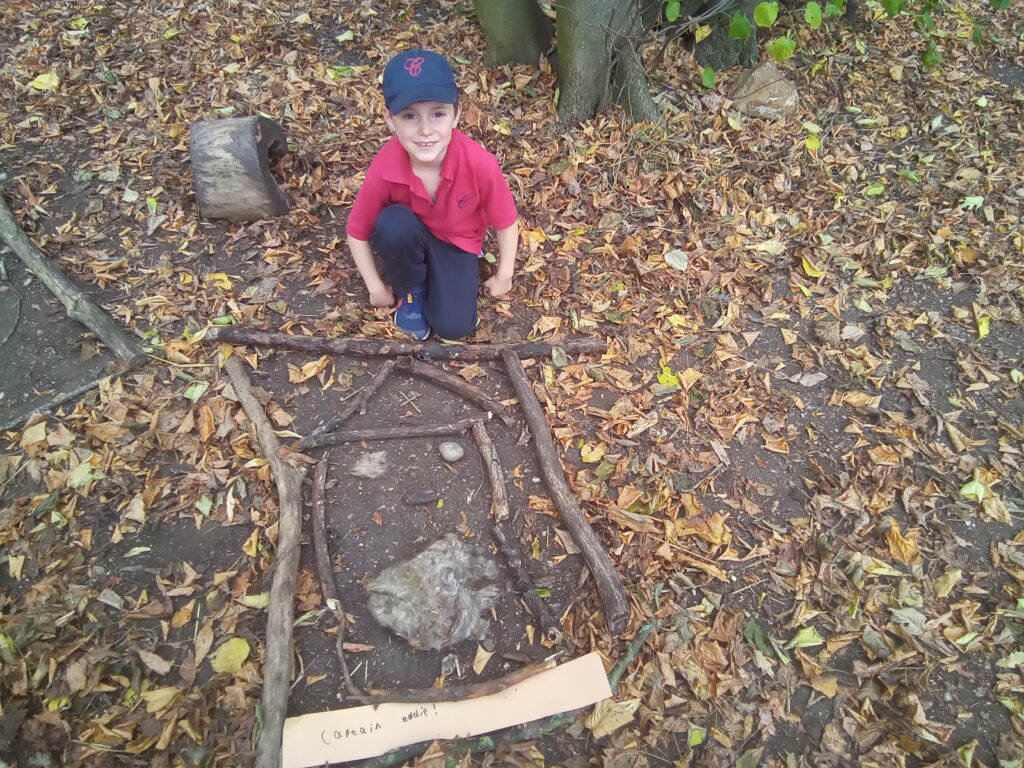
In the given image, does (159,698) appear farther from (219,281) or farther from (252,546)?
(219,281)

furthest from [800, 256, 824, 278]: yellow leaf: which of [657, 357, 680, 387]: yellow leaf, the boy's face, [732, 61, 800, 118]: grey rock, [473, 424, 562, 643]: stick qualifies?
the boy's face

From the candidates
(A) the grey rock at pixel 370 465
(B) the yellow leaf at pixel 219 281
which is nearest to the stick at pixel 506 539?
(A) the grey rock at pixel 370 465

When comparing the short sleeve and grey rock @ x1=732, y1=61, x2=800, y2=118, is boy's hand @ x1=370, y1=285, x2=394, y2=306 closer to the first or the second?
the short sleeve

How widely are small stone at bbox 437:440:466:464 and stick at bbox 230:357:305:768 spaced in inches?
25.6

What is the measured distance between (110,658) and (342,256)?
7.64 feet

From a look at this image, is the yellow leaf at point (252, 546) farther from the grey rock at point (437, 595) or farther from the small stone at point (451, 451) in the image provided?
the small stone at point (451, 451)

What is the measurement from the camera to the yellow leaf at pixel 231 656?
90.9 inches

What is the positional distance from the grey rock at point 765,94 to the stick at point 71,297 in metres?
4.39

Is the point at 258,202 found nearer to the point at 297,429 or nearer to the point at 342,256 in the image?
the point at 342,256

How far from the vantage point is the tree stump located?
3436mm

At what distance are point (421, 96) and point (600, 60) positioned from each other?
238 cm

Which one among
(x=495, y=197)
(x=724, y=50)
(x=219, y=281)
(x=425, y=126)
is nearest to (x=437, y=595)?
(x=495, y=197)

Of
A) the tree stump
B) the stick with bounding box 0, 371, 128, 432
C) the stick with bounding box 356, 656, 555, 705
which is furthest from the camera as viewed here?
the tree stump

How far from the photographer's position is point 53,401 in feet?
9.45
